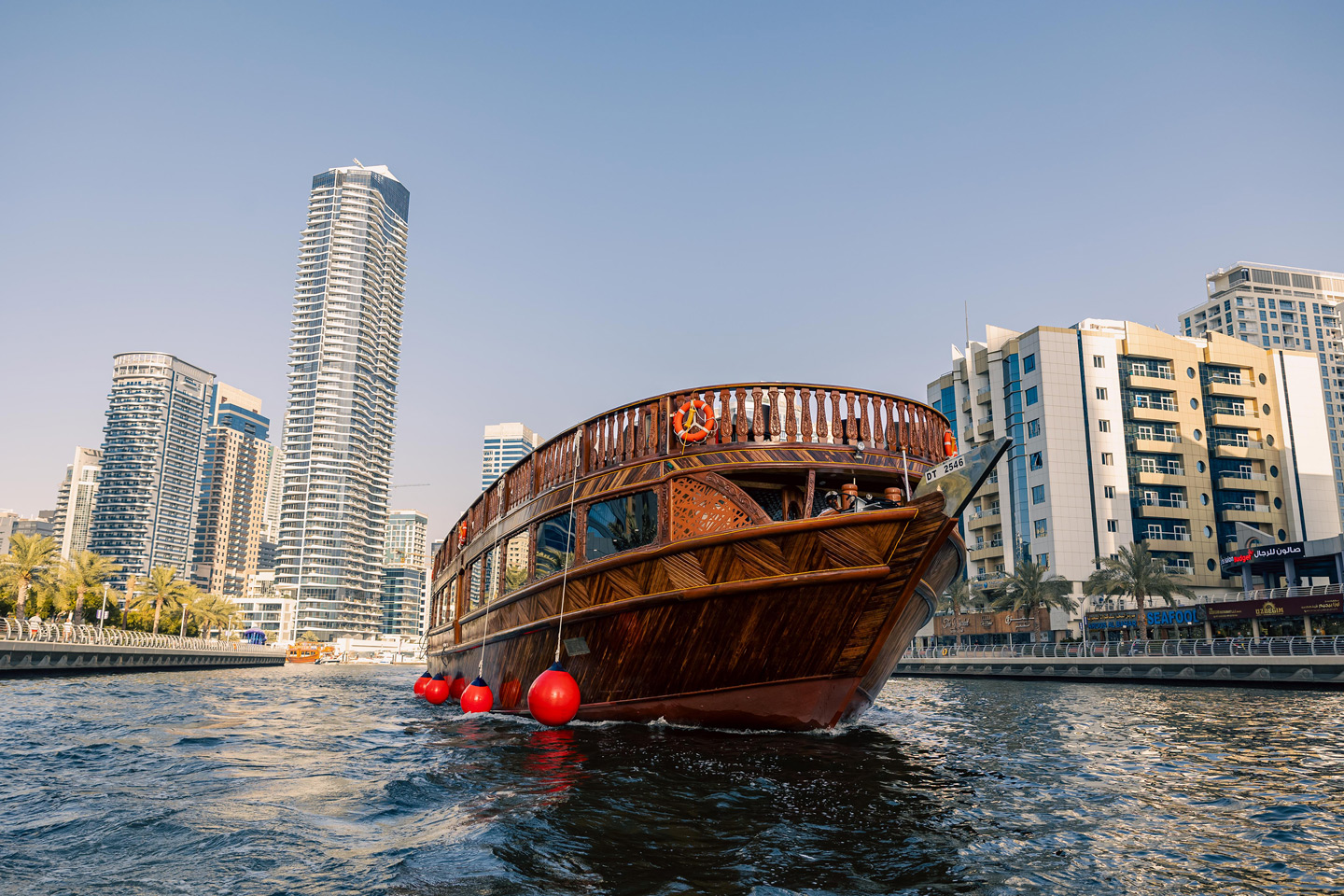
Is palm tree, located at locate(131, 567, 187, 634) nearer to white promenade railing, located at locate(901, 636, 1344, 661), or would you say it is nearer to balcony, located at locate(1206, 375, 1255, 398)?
white promenade railing, located at locate(901, 636, 1344, 661)

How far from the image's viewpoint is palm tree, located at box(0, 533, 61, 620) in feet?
147

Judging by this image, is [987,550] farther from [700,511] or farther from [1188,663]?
[700,511]

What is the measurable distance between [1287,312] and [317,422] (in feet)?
528

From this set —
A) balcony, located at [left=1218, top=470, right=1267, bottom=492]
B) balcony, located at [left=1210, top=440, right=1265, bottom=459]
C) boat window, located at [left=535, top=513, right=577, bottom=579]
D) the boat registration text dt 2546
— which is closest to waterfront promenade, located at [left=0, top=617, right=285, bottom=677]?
boat window, located at [left=535, top=513, right=577, bottom=579]

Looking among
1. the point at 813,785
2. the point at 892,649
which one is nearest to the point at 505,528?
the point at 892,649

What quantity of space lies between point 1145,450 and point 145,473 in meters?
196

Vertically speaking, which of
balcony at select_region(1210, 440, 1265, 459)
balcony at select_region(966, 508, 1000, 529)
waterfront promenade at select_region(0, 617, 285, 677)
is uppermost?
balcony at select_region(1210, 440, 1265, 459)

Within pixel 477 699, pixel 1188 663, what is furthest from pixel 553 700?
pixel 1188 663

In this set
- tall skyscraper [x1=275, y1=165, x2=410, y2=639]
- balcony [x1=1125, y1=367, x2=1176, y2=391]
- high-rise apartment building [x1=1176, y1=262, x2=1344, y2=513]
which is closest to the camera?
balcony [x1=1125, y1=367, x2=1176, y2=391]

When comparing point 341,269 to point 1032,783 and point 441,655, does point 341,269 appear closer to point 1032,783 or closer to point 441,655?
point 441,655

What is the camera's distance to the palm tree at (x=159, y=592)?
6619 cm

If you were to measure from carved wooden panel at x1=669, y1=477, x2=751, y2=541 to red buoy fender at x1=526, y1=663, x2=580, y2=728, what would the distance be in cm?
218

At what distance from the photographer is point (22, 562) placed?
44812 mm

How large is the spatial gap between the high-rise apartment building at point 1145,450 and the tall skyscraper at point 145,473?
7190 inches
